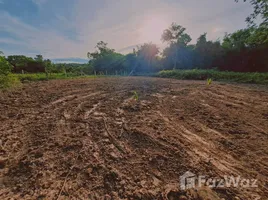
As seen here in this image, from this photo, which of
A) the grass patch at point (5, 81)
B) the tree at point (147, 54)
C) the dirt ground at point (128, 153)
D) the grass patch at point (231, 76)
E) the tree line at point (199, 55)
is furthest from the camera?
the tree at point (147, 54)

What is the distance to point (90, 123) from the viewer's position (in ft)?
9.69

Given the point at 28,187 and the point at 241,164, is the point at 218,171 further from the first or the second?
the point at 28,187

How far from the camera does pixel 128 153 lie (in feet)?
6.41

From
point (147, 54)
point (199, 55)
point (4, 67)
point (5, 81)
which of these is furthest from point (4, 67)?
point (147, 54)

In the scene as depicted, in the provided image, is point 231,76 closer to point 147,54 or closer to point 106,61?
point 147,54

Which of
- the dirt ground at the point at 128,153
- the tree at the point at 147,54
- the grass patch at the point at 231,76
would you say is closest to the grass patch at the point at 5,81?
the dirt ground at the point at 128,153

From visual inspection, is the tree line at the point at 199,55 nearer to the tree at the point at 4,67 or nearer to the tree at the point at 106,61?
the tree at the point at 106,61

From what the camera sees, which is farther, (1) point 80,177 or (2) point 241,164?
(2) point 241,164

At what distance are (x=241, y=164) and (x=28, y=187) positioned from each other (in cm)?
224

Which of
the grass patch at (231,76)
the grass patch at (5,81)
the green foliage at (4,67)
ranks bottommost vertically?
the grass patch at (231,76)

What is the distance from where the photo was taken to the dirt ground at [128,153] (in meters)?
1.37

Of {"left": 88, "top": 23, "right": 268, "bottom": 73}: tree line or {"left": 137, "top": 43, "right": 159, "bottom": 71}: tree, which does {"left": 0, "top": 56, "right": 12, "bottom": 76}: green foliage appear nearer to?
{"left": 88, "top": 23, "right": 268, "bottom": 73}: tree line

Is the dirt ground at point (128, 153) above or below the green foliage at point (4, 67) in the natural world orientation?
below

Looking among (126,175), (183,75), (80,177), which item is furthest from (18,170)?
(183,75)
